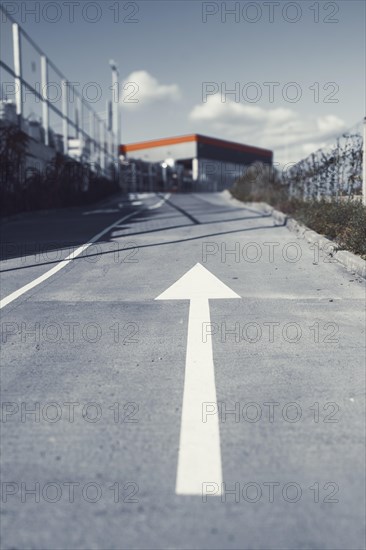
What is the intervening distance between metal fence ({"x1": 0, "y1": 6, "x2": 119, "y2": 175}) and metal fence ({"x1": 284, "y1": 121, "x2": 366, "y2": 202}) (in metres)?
11.7

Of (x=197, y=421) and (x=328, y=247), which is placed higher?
(x=328, y=247)

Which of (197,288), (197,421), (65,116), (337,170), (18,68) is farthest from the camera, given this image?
(65,116)

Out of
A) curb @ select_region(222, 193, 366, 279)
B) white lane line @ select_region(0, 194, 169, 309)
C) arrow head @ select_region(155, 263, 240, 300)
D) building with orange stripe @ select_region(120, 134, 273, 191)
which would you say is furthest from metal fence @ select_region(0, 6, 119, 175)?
building with orange stripe @ select_region(120, 134, 273, 191)

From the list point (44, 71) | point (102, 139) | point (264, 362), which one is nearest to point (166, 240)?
point (264, 362)

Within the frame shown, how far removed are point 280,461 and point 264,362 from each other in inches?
59.8

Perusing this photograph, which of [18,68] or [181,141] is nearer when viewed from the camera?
[18,68]

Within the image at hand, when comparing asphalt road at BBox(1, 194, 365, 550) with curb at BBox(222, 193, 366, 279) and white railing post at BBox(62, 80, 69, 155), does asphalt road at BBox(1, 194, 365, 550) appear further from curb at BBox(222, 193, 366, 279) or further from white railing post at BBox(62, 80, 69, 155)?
white railing post at BBox(62, 80, 69, 155)

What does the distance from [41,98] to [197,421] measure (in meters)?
27.4

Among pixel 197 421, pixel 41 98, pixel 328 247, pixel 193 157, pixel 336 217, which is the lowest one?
pixel 197 421

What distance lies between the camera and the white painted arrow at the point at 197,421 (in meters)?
2.66

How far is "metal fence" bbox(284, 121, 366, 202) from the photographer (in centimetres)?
1220

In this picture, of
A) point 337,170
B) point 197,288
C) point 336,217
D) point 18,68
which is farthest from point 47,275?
point 18,68

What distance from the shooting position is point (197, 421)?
10.7ft

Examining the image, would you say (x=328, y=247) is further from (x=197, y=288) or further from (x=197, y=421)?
(x=197, y=421)
